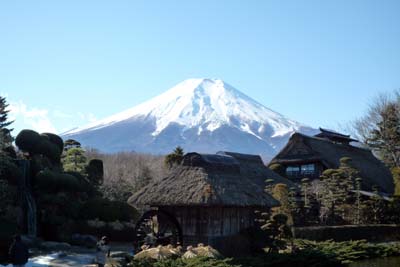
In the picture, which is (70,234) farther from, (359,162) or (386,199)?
(359,162)

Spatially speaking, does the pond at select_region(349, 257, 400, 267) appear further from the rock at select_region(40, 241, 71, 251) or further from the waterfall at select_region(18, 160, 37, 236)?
the waterfall at select_region(18, 160, 37, 236)

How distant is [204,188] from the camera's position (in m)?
20.1

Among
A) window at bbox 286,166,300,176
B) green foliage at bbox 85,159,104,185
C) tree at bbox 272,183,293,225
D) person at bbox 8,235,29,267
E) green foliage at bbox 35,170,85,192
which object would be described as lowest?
person at bbox 8,235,29,267

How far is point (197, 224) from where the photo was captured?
20.6 meters

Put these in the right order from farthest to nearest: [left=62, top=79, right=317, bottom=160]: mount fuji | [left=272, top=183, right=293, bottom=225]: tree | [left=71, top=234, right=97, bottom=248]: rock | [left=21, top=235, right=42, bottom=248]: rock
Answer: [left=62, top=79, right=317, bottom=160]: mount fuji
[left=272, top=183, right=293, bottom=225]: tree
[left=71, top=234, right=97, bottom=248]: rock
[left=21, top=235, right=42, bottom=248]: rock

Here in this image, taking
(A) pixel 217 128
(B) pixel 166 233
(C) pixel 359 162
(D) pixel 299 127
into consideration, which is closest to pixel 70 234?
(B) pixel 166 233

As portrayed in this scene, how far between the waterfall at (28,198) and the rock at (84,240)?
2.10 m

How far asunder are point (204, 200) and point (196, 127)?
154 metres

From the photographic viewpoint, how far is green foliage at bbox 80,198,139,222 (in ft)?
93.9

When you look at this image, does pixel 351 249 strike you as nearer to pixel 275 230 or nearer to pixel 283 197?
pixel 275 230

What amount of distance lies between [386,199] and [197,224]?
56.6 ft

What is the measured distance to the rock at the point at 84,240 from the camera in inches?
1047

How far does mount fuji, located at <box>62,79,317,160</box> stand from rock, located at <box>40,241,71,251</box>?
121639 millimetres

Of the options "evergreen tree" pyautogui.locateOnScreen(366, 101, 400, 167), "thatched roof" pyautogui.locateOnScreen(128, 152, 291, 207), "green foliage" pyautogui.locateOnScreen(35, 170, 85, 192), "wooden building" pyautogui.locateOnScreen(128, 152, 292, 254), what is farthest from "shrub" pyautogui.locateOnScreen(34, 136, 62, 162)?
"evergreen tree" pyautogui.locateOnScreen(366, 101, 400, 167)
